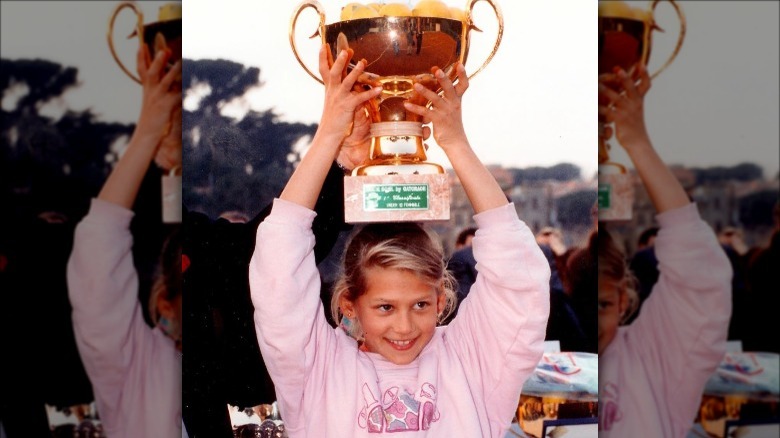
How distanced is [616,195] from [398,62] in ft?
2.50

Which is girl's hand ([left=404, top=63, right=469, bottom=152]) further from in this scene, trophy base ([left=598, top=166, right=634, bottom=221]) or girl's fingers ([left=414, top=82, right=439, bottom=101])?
trophy base ([left=598, top=166, right=634, bottom=221])

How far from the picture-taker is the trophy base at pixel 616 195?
2.18 m

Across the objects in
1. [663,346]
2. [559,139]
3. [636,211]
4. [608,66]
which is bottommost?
[663,346]

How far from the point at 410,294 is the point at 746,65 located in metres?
1.22

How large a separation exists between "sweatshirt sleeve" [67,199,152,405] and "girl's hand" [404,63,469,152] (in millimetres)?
829

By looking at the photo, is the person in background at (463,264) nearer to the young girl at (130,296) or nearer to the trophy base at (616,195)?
the trophy base at (616,195)

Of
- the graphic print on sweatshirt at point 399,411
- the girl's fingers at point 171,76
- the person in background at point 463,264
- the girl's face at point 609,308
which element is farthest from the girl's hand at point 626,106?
the girl's fingers at point 171,76

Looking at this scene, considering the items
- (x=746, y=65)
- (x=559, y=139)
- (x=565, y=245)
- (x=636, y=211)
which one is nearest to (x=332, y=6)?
(x=559, y=139)

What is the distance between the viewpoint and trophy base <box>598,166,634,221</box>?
2180 mm

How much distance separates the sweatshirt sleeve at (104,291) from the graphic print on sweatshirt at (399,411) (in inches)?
26.1

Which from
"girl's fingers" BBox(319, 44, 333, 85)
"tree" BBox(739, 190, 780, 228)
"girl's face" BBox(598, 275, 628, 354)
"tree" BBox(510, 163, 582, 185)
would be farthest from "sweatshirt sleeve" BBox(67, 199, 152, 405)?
"tree" BBox(739, 190, 780, 228)

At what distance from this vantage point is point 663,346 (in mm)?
2219

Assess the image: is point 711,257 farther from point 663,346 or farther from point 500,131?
point 500,131

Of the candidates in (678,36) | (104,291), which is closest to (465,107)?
(678,36)
